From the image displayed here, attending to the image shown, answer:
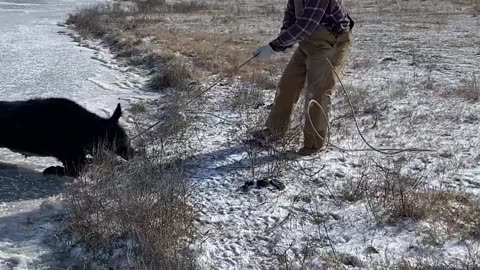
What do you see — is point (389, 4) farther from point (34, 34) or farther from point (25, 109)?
point (25, 109)

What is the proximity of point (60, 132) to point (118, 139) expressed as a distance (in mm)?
602

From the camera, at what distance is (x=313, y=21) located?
561 cm

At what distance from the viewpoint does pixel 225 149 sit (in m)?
6.32

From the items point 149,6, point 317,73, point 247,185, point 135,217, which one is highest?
point 317,73

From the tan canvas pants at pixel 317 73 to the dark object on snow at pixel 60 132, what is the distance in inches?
64.9

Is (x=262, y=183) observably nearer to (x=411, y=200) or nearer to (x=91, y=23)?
(x=411, y=200)

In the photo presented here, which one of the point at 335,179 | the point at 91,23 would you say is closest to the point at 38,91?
the point at 335,179

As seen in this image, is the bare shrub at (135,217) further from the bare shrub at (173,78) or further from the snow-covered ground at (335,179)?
the bare shrub at (173,78)

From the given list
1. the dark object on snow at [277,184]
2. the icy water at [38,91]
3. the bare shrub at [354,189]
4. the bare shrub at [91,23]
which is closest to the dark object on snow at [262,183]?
the dark object on snow at [277,184]

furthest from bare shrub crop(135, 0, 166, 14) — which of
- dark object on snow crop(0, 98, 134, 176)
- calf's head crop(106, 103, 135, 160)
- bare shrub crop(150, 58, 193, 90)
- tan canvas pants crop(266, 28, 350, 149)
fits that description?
tan canvas pants crop(266, 28, 350, 149)

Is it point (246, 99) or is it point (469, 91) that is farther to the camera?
point (469, 91)

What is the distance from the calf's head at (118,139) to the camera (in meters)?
6.06

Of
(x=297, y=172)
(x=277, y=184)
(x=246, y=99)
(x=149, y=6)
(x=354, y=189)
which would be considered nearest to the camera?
(x=354, y=189)

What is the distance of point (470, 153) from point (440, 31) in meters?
12.2
